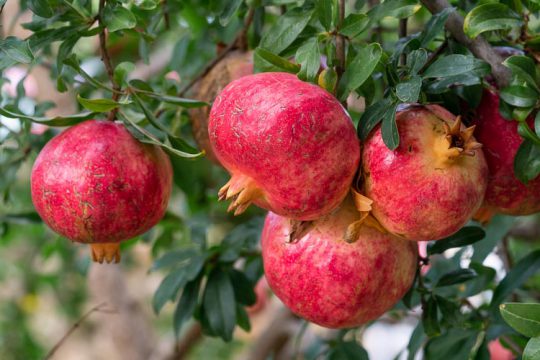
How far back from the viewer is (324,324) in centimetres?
74

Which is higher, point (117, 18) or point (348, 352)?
point (117, 18)

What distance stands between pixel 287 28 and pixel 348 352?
0.52 metres

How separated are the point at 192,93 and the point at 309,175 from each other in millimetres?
510

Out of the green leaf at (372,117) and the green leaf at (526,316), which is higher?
the green leaf at (372,117)

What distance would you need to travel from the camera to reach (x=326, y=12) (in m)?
0.72

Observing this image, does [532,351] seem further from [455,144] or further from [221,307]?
[221,307]

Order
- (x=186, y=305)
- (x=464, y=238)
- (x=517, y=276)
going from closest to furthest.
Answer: (x=464, y=238) < (x=517, y=276) < (x=186, y=305)

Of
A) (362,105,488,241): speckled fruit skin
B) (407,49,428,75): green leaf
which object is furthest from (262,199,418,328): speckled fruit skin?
(407,49,428,75): green leaf

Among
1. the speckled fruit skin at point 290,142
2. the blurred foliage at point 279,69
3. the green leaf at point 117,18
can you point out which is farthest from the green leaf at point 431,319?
the green leaf at point 117,18

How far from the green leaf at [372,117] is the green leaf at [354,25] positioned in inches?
3.1

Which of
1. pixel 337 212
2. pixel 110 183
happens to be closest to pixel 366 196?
pixel 337 212

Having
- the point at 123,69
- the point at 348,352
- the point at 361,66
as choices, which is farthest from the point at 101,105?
the point at 348,352

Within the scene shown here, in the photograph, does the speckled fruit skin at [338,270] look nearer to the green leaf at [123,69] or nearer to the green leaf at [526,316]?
the green leaf at [526,316]

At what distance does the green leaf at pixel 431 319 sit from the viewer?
0.85m
